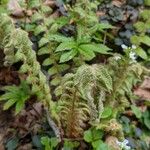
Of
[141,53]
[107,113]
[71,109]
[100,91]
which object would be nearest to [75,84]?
[100,91]

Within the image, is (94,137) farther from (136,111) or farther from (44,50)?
(44,50)

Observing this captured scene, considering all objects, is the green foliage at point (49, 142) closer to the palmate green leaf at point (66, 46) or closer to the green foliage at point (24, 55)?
the green foliage at point (24, 55)

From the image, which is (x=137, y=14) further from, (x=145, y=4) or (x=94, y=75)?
(x=94, y=75)

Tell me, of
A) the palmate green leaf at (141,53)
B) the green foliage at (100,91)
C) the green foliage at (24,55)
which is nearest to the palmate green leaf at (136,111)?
the green foliage at (100,91)

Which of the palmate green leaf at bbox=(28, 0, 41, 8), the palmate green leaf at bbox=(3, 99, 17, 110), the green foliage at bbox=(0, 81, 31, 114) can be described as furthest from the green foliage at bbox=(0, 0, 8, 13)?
the palmate green leaf at bbox=(3, 99, 17, 110)

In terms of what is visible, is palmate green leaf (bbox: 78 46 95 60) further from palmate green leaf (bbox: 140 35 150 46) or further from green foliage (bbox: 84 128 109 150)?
palmate green leaf (bbox: 140 35 150 46)

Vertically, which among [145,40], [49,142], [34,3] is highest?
[34,3]

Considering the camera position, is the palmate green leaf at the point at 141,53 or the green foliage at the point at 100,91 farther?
the palmate green leaf at the point at 141,53

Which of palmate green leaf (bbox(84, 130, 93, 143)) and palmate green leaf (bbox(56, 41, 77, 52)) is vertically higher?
palmate green leaf (bbox(56, 41, 77, 52))

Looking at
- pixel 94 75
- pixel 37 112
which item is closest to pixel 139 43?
pixel 37 112
